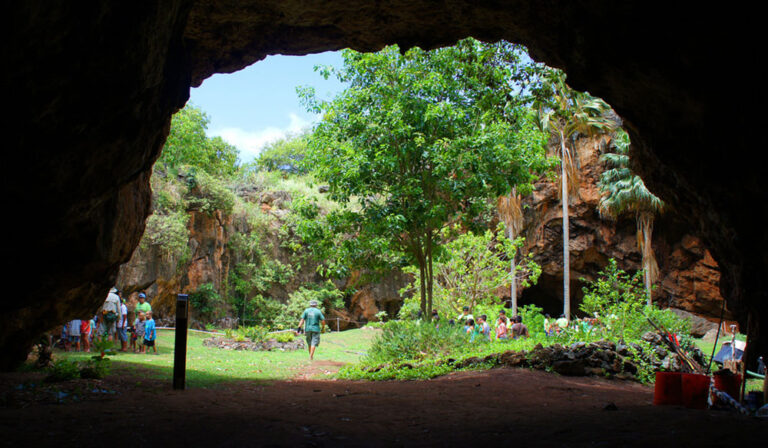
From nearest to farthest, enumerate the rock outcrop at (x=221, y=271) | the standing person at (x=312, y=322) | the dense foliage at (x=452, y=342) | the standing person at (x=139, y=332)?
the dense foliage at (x=452, y=342) → the standing person at (x=139, y=332) → the standing person at (x=312, y=322) → the rock outcrop at (x=221, y=271)

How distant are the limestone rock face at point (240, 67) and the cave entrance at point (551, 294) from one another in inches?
977

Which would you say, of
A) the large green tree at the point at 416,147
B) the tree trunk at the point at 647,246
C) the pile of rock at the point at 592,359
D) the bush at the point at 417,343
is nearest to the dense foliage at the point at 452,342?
the bush at the point at 417,343

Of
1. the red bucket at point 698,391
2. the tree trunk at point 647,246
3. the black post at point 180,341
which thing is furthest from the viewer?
the tree trunk at point 647,246

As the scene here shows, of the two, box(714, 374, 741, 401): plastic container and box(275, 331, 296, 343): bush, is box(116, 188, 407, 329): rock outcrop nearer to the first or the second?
box(275, 331, 296, 343): bush

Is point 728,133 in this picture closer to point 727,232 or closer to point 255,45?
point 727,232

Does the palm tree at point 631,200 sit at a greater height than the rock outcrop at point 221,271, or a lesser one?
greater

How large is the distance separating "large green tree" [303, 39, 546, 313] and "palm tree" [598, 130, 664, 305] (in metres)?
12.2

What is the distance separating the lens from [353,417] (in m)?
5.61

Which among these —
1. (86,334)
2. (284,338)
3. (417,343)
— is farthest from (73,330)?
(417,343)

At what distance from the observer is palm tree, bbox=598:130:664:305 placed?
2339 centimetres

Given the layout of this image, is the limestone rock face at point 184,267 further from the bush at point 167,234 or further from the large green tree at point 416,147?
the large green tree at point 416,147

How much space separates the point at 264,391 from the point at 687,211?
264 inches

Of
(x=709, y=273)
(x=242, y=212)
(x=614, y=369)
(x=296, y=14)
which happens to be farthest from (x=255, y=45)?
(x=709, y=273)

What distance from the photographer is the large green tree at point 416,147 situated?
41.2 ft
